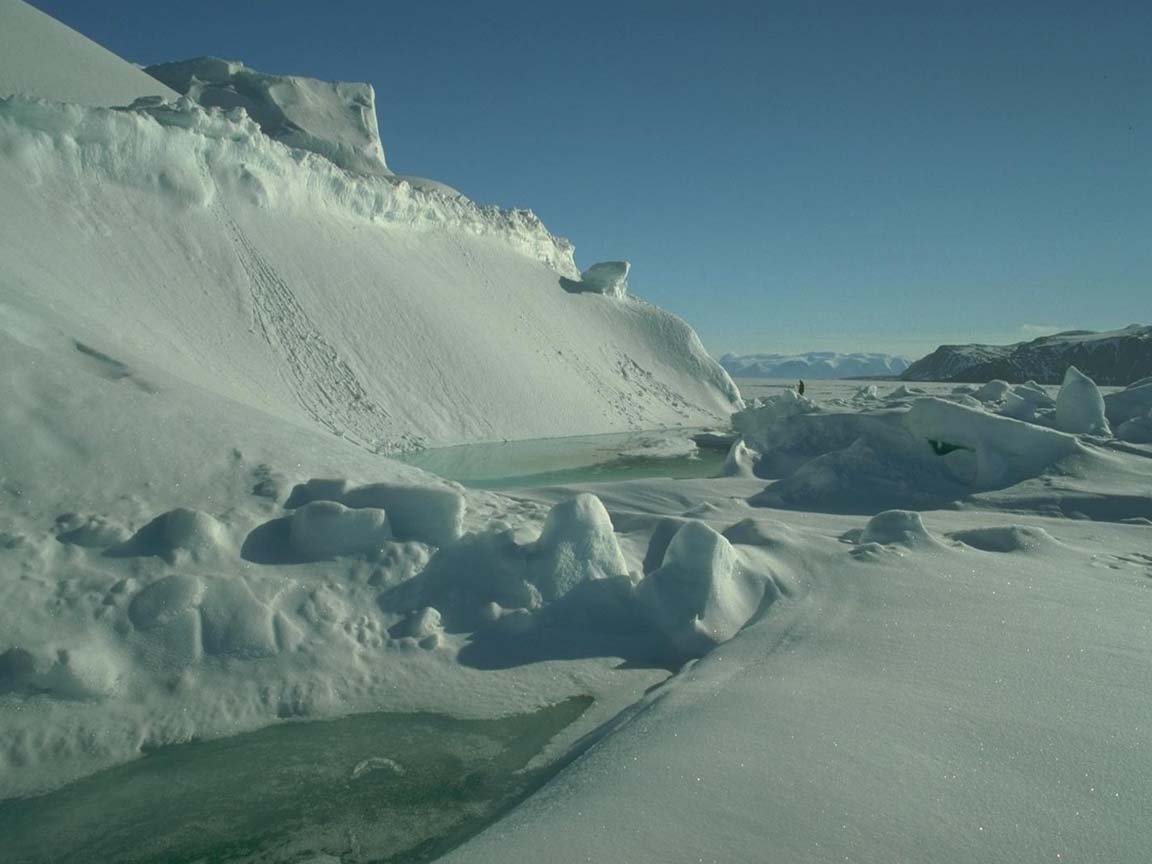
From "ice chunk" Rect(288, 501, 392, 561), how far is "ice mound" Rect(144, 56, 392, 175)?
24726mm

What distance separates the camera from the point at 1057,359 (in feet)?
221

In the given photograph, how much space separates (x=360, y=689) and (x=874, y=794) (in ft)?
7.52

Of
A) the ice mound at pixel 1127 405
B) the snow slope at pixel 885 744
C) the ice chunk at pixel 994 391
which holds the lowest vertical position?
the snow slope at pixel 885 744

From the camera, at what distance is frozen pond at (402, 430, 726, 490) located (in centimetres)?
1238

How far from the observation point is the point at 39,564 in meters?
3.66

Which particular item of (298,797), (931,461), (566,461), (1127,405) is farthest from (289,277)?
(1127,405)

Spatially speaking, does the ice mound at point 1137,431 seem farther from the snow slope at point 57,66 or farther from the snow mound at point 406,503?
the snow slope at point 57,66

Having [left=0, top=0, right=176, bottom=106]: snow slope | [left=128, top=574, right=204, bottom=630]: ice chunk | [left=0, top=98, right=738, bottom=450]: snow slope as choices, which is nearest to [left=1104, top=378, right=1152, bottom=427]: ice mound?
[left=0, top=98, right=738, bottom=450]: snow slope

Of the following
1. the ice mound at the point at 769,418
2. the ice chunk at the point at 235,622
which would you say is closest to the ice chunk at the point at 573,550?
the ice chunk at the point at 235,622

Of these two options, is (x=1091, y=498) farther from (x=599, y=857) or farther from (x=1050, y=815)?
(x=599, y=857)

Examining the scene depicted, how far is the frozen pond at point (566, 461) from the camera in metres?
12.4

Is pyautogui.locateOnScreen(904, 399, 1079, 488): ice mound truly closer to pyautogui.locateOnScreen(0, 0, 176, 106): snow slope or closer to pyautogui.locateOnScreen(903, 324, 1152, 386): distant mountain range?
pyautogui.locateOnScreen(0, 0, 176, 106): snow slope

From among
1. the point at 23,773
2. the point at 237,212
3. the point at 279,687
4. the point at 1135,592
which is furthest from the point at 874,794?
the point at 237,212

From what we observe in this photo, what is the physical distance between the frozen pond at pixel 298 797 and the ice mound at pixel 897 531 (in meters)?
3.42
